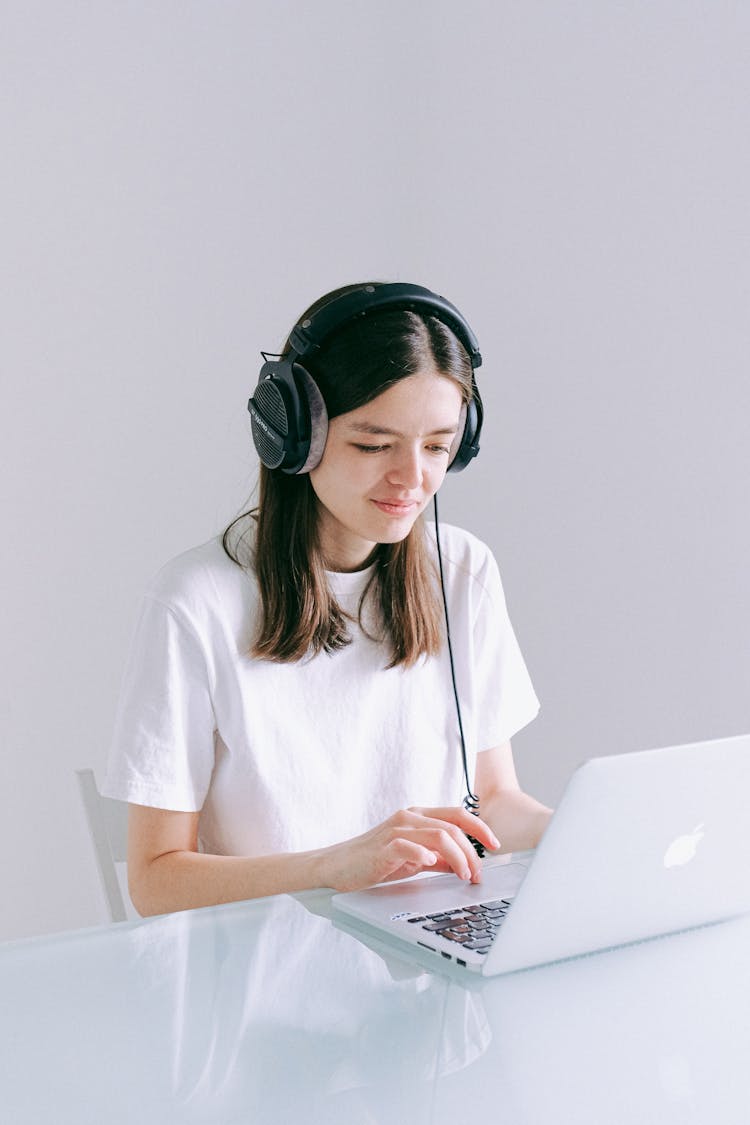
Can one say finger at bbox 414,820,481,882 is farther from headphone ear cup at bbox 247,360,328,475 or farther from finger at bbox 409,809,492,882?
headphone ear cup at bbox 247,360,328,475

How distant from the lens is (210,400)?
2438 millimetres

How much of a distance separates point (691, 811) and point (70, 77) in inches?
77.7

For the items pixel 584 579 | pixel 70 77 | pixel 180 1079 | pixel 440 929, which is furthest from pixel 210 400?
pixel 180 1079

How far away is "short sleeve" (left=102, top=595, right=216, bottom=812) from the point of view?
1.25m

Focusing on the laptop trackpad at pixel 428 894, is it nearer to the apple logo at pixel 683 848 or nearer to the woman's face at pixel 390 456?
the apple logo at pixel 683 848

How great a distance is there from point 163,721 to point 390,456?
377mm

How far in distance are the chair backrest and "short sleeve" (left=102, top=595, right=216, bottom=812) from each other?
0.14 meters

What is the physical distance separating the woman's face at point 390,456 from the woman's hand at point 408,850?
413 mm

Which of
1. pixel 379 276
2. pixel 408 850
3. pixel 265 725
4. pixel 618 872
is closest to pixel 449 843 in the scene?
pixel 408 850

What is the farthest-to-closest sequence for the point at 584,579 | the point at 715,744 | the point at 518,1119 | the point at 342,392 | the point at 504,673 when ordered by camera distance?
the point at 584,579, the point at 504,673, the point at 342,392, the point at 715,744, the point at 518,1119

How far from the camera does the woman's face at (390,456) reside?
1.29m

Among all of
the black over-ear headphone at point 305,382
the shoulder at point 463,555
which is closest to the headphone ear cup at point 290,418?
the black over-ear headphone at point 305,382

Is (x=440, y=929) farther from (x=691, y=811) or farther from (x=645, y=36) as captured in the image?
(x=645, y=36)

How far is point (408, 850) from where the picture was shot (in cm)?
95
